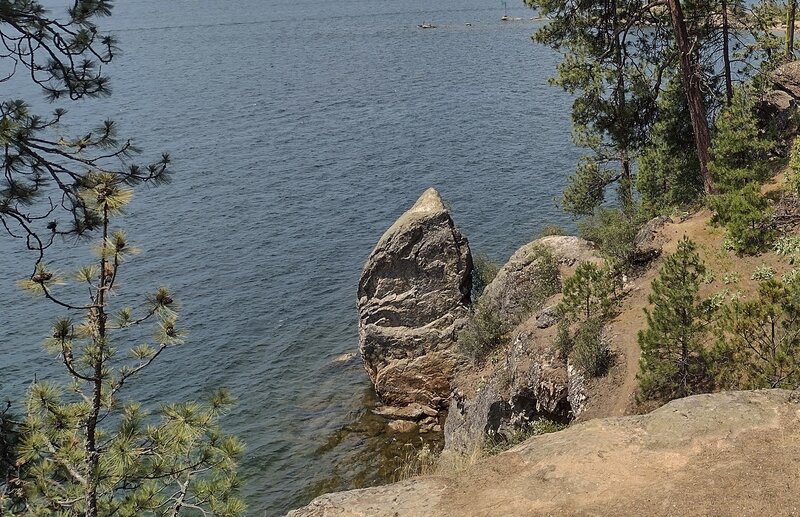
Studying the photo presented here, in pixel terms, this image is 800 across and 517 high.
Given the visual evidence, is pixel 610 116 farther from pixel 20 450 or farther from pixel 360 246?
pixel 20 450

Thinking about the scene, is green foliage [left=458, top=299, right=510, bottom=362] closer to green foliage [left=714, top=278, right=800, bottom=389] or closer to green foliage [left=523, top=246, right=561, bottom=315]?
green foliage [left=523, top=246, right=561, bottom=315]

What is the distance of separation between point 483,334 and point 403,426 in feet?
16.3

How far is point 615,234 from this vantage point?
73.9 feet

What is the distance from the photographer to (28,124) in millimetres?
9609

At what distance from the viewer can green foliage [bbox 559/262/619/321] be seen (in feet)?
61.7

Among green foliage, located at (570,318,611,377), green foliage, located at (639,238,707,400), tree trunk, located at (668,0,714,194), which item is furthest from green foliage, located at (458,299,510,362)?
green foliage, located at (639,238,707,400)

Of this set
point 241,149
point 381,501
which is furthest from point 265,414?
point 241,149

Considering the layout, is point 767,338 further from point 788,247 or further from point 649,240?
point 649,240

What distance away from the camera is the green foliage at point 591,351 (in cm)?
1709

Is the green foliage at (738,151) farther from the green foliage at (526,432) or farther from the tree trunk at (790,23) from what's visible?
the tree trunk at (790,23)

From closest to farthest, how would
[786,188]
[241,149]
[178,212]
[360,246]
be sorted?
[786,188]
[360,246]
[178,212]
[241,149]

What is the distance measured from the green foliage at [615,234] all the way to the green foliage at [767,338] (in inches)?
275

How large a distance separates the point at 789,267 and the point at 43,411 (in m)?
15.7

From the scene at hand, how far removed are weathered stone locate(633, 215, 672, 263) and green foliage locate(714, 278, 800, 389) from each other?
6962mm
